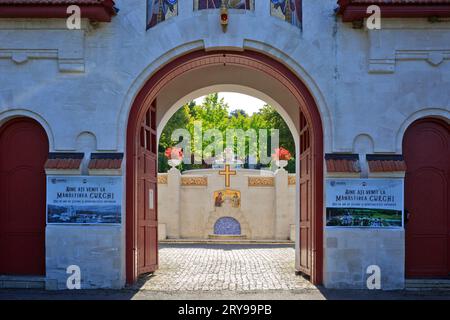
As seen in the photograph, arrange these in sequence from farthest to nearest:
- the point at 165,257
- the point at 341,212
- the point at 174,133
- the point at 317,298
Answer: the point at 174,133
the point at 165,257
the point at 341,212
the point at 317,298

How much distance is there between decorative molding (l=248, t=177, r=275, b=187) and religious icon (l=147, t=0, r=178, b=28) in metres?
15.2

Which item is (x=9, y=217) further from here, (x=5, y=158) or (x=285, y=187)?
(x=285, y=187)

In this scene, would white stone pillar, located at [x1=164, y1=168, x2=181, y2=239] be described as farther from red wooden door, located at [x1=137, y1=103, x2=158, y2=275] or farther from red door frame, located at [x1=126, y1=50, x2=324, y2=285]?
red door frame, located at [x1=126, y1=50, x2=324, y2=285]

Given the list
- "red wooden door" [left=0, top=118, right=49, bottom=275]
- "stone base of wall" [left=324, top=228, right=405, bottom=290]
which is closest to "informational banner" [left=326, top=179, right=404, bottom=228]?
"stone base of wall" [left=324, top=228, right=405, bottom=290]

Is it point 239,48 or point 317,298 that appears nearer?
point 317,298

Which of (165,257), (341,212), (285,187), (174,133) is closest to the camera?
(341,212)

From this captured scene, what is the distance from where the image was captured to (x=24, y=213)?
1208 cm

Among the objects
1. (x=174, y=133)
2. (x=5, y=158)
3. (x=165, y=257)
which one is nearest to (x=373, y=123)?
(x=5, y=158)

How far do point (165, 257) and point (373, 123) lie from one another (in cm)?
855

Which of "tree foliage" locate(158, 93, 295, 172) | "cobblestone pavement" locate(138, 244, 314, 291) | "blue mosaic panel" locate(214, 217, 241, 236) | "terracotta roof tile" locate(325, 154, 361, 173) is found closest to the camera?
"terracotta roof tile" locate(325, 154, 361, 173)

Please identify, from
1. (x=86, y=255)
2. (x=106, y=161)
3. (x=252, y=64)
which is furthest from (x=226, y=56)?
(x=86, y=255)

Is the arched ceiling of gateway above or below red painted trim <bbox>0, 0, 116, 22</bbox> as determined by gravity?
below

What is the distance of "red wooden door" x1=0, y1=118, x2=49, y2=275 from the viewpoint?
12.1 m

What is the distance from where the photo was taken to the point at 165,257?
1809 cm
